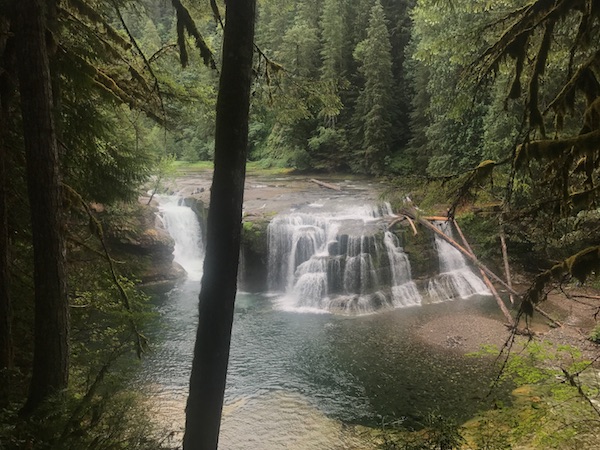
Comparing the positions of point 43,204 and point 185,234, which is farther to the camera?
point 185,234

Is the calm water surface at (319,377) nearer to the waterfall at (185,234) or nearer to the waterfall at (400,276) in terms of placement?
the waterfall at (400,276)

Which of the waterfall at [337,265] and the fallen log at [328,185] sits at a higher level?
the fallen log at [328,185]

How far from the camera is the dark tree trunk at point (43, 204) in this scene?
145 inches

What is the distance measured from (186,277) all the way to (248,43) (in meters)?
17.7

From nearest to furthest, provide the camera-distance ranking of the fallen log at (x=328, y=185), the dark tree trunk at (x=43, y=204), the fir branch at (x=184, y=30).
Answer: the dark tree trunk at (x=43, y=204), the fir branch at (x=184, y=30), the fallen log at (x=328, y=185)

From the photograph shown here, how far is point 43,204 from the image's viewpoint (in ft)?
13.0

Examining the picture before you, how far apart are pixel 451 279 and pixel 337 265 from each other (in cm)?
485

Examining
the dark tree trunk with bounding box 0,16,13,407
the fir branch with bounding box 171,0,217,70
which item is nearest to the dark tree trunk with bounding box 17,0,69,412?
the dark tree trunk with bounding box 0,16,13,407

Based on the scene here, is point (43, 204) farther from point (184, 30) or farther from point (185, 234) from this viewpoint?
point (185, 234)

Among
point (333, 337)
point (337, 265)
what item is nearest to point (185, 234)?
point (337, 265)

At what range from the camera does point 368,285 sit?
1722 cm

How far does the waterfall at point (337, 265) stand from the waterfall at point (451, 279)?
0.96m

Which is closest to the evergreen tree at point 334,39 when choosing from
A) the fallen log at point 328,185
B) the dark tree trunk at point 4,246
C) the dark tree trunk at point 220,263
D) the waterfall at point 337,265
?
the fallen log at point 328,185

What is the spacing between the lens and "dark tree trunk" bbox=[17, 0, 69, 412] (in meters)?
3.69
